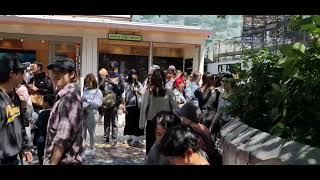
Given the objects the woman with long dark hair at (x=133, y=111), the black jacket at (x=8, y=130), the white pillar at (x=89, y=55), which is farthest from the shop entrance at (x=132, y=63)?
the black jacket at (x=8, y=130)

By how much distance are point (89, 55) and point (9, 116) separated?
541 inches

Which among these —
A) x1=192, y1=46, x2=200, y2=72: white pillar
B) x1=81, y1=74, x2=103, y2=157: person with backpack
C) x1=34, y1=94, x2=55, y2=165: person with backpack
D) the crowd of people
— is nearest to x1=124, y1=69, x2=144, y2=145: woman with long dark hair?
the crowd of people

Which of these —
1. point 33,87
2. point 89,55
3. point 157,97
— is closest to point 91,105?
point 33,87

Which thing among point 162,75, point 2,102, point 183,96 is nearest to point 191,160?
point 2,102

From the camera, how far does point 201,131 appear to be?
4.30 m

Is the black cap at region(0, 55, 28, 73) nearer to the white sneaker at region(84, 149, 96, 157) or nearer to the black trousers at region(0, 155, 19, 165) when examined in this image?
the black trousers at region(0, 155, 19, 165)

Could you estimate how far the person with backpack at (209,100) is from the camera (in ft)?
25.2

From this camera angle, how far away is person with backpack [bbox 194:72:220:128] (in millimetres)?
7670

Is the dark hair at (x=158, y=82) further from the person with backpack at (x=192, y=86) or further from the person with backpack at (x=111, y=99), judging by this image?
the person with backpack at (x=192, y=86)

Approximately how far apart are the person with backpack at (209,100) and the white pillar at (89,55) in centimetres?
982

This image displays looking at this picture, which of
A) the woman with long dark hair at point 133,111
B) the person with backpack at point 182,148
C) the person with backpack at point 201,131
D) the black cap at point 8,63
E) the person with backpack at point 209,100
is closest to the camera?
the person with backpack at point 182,148

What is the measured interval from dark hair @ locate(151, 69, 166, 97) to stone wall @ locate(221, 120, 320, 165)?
125 inches
